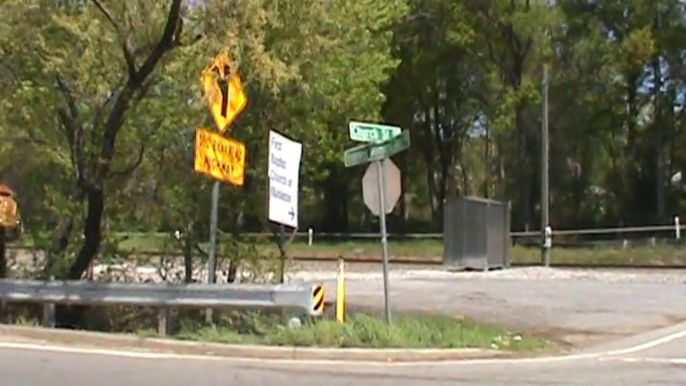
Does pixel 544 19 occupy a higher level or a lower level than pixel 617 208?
higher

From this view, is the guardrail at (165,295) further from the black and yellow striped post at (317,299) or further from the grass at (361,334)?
the grass at (361,334)

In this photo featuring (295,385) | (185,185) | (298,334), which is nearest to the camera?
(295,385)

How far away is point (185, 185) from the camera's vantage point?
1770cm

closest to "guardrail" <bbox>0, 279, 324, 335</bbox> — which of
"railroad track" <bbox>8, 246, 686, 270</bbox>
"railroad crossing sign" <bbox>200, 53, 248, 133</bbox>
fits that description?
"railroad crossing sign" <bbox>200, 53, 248, 133</bbox>

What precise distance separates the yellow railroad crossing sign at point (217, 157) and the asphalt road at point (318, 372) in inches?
105

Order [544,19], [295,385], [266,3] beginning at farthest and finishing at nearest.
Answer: [544,19], [266,3], [295,385]

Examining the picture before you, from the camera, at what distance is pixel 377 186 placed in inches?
587

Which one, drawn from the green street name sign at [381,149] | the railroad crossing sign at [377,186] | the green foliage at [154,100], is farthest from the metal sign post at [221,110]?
the railroad crossing sign at [377,186]

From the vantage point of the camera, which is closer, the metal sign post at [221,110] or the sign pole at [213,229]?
the metal sign post at [221,110]

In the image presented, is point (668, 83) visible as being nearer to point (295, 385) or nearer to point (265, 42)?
point (265, 42)

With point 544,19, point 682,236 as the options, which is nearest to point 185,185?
point 682,236

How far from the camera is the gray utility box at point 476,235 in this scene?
30719mm

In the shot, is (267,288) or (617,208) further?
(617,208)

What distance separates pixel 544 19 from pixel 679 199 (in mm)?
12031
